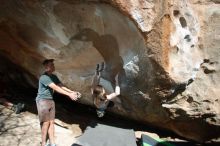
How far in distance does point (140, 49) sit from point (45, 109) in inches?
58.8

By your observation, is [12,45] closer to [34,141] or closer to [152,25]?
[34,141]

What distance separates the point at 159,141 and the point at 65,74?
1753 millimetres

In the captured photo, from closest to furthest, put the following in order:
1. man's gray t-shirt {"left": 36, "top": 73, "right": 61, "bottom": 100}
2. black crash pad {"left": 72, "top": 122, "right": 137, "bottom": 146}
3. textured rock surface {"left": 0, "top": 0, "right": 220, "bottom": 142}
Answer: textured rock surface {"left": 0, "top": 0, "right": 220, "bottom": 142}, man's gray t-shirt {"left": 36, "top": 73, "right": 61, "bottom": 100}, black crash pad {"left": 72, "top": 122, "right": 137, "bottom": 146}

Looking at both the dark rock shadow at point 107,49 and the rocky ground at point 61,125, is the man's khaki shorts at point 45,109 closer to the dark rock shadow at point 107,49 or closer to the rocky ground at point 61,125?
the rocky ground at point 61,125

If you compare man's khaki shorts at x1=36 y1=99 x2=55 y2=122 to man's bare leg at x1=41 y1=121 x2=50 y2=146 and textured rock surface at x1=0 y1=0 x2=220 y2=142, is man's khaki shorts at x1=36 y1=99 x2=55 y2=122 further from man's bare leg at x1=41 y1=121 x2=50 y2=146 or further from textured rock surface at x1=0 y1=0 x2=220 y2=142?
textured rock surface at x1=0 y1=0 x2=220 y2=142

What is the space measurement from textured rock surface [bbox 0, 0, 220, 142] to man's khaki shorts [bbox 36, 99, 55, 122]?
34.0 inches

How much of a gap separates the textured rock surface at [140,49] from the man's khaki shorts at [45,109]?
0.86 m

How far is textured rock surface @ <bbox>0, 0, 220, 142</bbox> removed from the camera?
580cm

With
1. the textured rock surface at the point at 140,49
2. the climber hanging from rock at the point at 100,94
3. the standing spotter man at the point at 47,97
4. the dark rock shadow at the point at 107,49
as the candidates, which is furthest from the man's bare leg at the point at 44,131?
the dark rock shadow at the point at 107,49

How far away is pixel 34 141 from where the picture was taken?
6590 millimetres

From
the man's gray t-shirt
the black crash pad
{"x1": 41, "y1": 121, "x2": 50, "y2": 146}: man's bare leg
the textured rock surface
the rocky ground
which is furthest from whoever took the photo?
the rocky ground

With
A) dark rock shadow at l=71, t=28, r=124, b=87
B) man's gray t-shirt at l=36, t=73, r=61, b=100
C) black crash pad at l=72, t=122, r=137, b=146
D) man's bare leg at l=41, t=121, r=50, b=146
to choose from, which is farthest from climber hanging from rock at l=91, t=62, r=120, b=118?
man's bare leg at l=41, t=121, r=50, b=146

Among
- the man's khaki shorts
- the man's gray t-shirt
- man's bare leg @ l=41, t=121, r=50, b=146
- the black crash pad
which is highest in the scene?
the man's gray t-shirt

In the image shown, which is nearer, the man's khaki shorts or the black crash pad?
the man's khaki shorts
